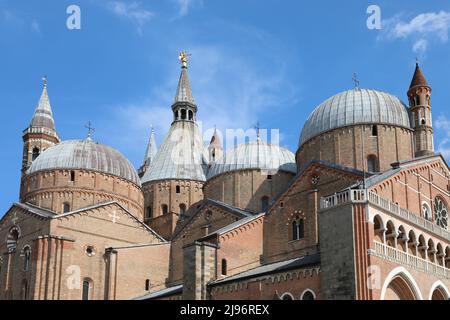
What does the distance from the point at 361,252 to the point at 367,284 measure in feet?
4.19

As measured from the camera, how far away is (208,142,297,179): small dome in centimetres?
4528

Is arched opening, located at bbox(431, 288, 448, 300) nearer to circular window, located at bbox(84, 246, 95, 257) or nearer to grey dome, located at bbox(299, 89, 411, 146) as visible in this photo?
grey dome, located at bbox(299, 89, 411, 146)

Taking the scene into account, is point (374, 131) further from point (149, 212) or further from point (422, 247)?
point (149, 212)

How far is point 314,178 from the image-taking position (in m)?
37.6

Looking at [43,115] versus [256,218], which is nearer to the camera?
[256,218]

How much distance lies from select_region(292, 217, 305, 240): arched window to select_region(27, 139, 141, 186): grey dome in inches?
607

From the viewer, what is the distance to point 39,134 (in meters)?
55.6

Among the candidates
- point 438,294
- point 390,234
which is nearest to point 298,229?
point 390,234

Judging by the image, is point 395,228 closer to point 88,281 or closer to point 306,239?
point 306,239

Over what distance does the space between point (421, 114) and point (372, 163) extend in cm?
477

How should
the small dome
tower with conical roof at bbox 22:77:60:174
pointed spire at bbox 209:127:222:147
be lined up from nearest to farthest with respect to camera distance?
the small dome, tower with conical roof at bbox 22:77:60:174, pointed spire at bbox 209:127:222:147

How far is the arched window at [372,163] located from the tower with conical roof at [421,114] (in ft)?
9.84

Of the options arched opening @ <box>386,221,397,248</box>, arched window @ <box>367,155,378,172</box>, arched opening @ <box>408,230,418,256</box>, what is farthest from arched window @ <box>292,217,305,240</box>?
arched opening @ <box>386,221,397,248</box>

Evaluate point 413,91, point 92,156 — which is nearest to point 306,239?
point 413,91
